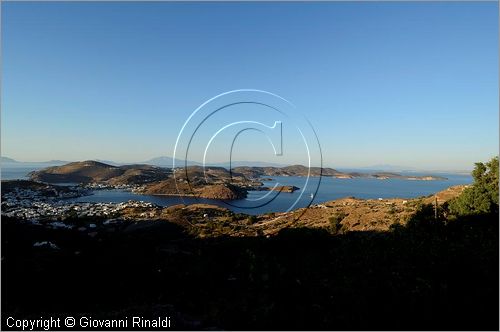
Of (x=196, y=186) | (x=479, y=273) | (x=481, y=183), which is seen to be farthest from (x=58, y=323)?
(x=196, y=186)

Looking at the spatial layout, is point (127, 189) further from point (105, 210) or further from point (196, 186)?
point (105, 210)

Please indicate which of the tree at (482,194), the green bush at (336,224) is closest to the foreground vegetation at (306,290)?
the tree at (482,194)

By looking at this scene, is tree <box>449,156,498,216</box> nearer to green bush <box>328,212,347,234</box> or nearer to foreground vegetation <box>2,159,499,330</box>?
foreground vegetation <box>2,159,499,330</box>

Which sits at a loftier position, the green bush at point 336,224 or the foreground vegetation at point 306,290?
the foreground vegetation at point 306,290

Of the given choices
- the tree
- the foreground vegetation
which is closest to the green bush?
the tree

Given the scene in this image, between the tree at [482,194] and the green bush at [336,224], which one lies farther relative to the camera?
the green bush at [336,224]

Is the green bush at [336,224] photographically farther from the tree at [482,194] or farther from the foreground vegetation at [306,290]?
the foreground vegetation at [306,290]

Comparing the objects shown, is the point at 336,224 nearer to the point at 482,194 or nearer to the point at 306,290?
the point at 482,194

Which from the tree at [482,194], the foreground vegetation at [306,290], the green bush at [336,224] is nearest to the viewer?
the foreground vegetation at [306,290]
